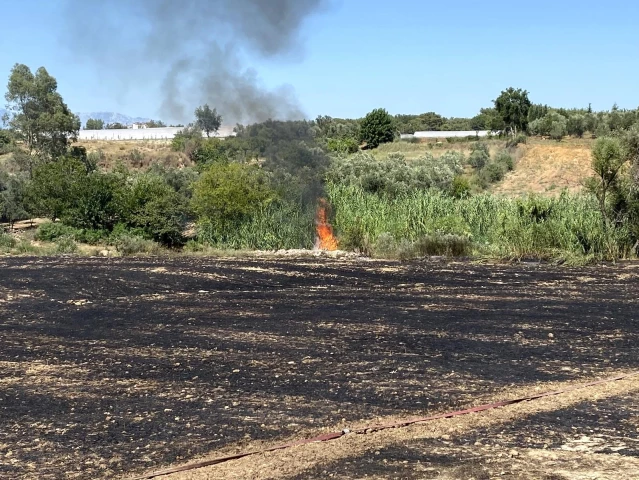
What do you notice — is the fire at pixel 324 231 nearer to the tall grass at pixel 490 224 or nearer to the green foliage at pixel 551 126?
the tall grass at pixel 490 224

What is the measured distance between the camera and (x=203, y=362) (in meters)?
8.16

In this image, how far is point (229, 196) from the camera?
2241cm

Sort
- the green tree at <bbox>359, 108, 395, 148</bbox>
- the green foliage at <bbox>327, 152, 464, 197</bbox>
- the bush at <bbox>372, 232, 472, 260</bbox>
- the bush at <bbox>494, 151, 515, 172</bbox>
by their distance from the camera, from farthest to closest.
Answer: the green tree at <bbox>359, 108, 395, 148</bbox>, the bush at <bbox>494, 151, 515, 172</bbox>, the green foliage at <bbox>327, 152, 464, 197</bbox>, the bush at <bbox>372, 232, 472, 260</bbox>

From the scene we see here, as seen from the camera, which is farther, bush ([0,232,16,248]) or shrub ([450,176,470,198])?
shrub ([450,176,470,198])

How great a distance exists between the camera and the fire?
21156 mm

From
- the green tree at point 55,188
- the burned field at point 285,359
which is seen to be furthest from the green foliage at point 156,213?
the burned field at point 285,359

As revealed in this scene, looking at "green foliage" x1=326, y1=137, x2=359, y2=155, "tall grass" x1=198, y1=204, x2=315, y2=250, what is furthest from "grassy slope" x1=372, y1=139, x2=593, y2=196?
"tall grass" x1=198, y1=204, x2=315, y2=250

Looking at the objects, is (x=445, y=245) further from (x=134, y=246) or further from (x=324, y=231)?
(x=134, y=246)

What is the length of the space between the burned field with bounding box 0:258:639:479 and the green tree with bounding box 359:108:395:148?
154 ft

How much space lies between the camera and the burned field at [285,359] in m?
5.80

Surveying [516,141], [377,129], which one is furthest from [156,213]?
[377,129]

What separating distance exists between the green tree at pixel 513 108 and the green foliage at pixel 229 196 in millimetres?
36082

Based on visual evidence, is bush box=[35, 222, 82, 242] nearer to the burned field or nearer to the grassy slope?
the burned field

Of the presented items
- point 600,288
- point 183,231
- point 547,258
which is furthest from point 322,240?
point 600,288
